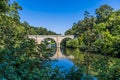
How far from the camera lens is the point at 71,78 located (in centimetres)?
393

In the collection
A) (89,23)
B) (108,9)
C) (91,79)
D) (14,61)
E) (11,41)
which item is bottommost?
(91,79)

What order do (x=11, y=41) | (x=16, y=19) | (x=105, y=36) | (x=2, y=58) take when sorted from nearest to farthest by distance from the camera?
(x=2, y=58), (x=11, y=41), (x=16, y=19), (x=105, y=36)

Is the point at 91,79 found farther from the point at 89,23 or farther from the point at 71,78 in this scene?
the point at 89,23

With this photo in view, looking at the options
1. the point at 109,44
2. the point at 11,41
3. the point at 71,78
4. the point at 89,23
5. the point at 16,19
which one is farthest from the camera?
the point at 89,23

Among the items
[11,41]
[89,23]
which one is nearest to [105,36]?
[89,23]

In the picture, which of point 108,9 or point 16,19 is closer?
point 16,19

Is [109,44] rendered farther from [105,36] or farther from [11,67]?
[11,67]

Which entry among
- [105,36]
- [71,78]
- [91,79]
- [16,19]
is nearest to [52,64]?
[71,78]

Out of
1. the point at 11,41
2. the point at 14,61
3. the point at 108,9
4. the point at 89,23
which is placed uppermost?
the point at 108,9

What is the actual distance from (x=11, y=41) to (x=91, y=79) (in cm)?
233

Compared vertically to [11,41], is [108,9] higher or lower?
higher

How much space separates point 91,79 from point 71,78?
1.03 feet

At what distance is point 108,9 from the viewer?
56.1m

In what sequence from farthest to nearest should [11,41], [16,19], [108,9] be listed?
[108,9]
[16,19]
[11,41]
